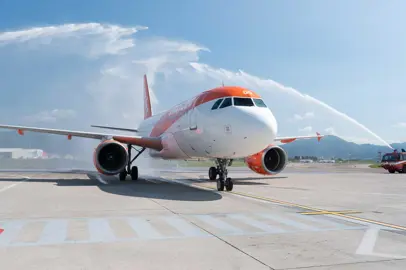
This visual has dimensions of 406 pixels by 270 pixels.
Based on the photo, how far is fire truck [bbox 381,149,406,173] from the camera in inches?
1293

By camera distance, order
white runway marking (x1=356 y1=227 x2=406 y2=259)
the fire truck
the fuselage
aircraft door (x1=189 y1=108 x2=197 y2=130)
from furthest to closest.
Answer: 1. the fire truck
2. aircraft door (x1=189 y1=108 x2=197 y2=130)
3. the fuselage
4. white runway marking (x1=356 y1=227 x2=406 y2=259)

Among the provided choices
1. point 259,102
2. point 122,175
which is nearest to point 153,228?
point 259,102

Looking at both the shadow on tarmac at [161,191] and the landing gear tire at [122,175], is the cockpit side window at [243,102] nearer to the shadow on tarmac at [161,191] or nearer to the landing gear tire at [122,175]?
the shadow on tarmac at [161,191]

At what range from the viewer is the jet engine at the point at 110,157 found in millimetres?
17797

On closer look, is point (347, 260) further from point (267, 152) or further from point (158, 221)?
point (267, 152)

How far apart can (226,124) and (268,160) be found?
7474 mm

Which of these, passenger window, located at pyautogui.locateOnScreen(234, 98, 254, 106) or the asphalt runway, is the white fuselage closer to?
passenger window, located at pyautogui.locateOnScreen(234, 98, 254, 106)

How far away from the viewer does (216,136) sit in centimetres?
1272

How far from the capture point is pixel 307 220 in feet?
25.7

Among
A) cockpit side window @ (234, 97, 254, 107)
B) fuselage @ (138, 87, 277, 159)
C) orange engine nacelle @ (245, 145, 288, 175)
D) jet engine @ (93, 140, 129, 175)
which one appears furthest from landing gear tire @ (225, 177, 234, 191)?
jet engine @ (93, 140, 129, 175)

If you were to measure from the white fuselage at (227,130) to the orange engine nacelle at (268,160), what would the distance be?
358 cm

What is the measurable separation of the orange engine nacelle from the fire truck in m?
19.0

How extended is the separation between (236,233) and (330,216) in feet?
9.69


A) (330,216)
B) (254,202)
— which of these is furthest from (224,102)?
(330,216)
